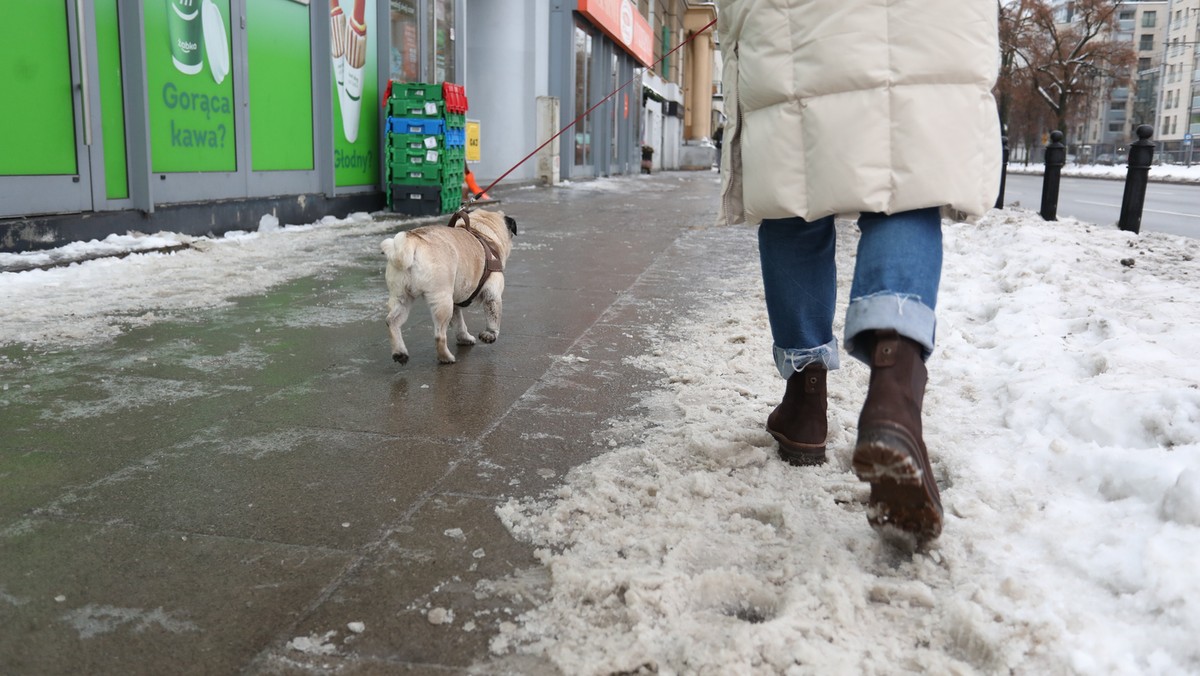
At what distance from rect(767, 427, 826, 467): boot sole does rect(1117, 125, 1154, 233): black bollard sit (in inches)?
303

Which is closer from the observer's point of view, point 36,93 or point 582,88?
point 36,93

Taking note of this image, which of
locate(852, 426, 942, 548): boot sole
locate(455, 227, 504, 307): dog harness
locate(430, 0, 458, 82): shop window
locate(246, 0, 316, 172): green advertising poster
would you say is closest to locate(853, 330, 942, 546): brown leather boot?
locate(852, 426, 942, 548): boot sole

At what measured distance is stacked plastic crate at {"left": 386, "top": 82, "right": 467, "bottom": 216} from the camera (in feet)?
39.2

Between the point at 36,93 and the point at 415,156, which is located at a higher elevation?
the point at 36,93

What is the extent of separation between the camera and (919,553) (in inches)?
85.4

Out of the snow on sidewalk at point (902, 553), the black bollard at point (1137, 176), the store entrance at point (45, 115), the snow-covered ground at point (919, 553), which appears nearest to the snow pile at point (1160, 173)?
the black bollard at point (1137, 176)

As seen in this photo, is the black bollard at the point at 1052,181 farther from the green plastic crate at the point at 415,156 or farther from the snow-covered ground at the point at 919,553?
the green plastic crate at the point at 415,156

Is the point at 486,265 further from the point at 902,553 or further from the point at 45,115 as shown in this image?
the point at 45,115

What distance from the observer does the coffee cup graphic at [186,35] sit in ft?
27.1

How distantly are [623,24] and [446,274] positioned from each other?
26276mm

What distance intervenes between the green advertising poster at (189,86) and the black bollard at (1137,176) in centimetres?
893

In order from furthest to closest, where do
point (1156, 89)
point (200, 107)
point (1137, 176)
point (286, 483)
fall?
point (1156, 89), point (1137, 176), point (200, 107), point (286, 483)

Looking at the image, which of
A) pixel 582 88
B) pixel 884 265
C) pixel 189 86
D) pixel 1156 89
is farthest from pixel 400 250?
pixel 1156 89

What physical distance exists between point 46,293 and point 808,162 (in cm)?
515
